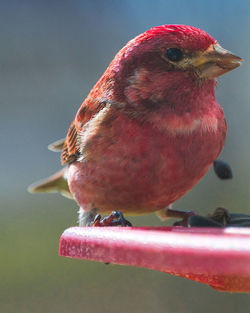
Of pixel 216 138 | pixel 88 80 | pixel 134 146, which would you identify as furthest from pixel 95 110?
pixel 88 80

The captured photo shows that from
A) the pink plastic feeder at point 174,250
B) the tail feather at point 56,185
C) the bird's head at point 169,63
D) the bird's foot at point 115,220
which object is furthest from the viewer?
the tail feather at point 56,185

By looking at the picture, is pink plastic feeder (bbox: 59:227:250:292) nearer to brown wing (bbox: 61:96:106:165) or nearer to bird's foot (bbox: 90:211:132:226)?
bird's foot (bbox: 90:211:132:226)

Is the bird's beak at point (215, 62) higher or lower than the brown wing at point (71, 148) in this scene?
higher

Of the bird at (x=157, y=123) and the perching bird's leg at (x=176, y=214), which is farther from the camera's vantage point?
the perching bird's leg at (x=176, y=214)

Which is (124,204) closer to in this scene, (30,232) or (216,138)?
(216,138)

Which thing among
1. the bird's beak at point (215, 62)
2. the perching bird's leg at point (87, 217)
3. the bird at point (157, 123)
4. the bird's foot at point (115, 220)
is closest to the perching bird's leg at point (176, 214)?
the bird at point (157, 123)

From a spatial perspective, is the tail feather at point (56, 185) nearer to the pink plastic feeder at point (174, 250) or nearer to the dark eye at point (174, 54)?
the dark eye at point (174, 54)

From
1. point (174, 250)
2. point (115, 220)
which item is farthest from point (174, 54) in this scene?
point (174, 250)

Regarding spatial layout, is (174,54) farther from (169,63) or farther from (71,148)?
(71,148)
